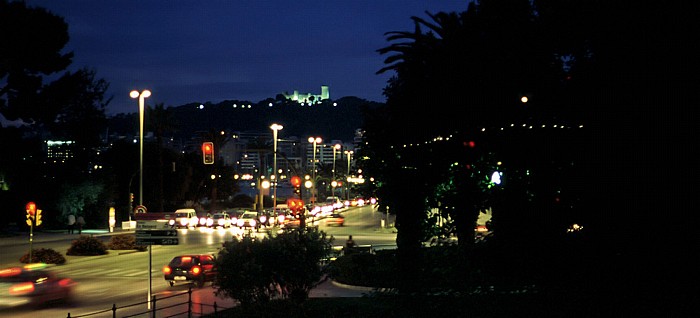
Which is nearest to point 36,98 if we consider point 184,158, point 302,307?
point 302,307

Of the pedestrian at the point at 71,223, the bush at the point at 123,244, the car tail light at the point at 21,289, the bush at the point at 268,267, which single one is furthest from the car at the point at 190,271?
the pedestrian at the point at 71,223

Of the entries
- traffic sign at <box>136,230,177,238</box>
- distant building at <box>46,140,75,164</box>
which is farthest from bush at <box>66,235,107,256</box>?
traffic sign at <box>136,230,177,238</box>

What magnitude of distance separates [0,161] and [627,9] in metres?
57.3

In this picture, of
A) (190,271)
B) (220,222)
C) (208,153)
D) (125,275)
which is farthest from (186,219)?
(190,271)

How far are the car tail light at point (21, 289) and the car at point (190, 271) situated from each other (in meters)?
7.77

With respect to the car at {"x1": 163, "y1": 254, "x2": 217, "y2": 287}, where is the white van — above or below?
above

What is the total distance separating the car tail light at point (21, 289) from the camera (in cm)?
2639

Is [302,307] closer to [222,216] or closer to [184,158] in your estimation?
[222,216]

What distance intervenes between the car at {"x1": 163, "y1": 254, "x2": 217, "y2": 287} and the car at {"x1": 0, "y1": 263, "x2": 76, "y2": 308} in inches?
249

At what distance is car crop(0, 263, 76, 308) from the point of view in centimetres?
2638

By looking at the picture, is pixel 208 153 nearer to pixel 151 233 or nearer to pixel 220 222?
pixel 151 233

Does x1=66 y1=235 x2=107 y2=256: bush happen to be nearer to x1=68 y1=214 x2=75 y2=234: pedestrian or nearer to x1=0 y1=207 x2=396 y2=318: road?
x1=0 y1=207 x2=396 y2=318: road

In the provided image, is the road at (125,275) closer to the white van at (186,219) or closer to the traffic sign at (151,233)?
the traffic sign at (151,233)

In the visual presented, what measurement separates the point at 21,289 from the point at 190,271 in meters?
8.39
